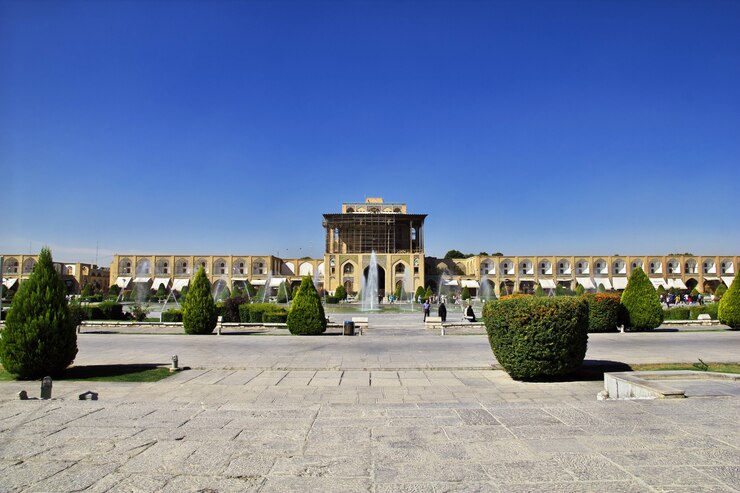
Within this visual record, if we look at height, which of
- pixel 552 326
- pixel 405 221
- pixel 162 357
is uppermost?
pixel 405 221

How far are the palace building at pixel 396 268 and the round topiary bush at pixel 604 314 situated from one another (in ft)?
121

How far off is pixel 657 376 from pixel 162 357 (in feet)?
27.7

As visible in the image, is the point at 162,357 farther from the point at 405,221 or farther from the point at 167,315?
the point at 405,221

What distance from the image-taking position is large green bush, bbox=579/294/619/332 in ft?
47.8

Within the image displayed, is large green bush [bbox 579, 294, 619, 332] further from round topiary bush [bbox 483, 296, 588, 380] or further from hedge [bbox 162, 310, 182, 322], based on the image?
hedge [bbox 162, 310, 182, 322]

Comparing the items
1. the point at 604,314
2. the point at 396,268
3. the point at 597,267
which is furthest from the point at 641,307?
the point at 597,267

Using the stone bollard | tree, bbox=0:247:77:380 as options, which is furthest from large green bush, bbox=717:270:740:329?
the stone bollard

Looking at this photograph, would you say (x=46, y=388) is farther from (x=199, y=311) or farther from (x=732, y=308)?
(x=732, y=308)

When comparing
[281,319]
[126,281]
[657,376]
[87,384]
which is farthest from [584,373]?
[126,281]

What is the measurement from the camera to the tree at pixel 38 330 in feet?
22.9

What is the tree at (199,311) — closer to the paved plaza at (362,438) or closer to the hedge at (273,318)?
the hedge at (273,318)

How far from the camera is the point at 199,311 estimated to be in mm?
14289

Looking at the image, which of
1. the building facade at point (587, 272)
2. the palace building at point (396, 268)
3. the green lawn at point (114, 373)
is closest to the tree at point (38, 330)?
the green lawn at point (114, 373)

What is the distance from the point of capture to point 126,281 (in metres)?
55.6
